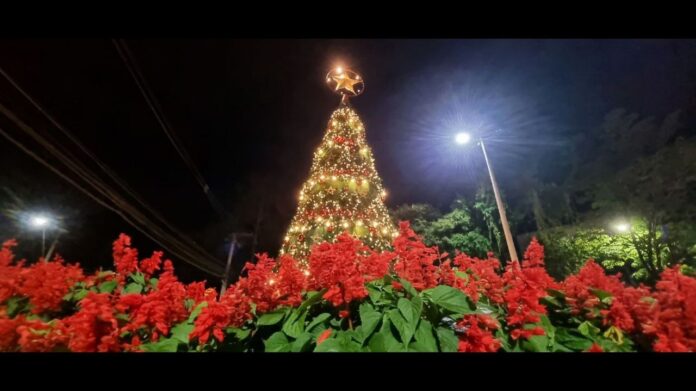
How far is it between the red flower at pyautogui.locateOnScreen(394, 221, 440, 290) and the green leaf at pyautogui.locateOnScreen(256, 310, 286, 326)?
29.2 inches

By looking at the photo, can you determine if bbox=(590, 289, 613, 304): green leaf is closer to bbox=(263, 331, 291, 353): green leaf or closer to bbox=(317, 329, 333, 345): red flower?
bbox=(317, 329, 333, 345): red flower

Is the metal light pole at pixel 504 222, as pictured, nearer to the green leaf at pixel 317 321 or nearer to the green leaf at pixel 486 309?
the green leaf at pixel 486 309

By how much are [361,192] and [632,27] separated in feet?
22.6

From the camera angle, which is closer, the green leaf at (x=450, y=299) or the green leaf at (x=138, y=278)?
the green leaf at (x=450, y=299)

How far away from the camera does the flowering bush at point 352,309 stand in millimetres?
1338

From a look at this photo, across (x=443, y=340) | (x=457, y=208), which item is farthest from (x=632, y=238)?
(x=443, y=340)

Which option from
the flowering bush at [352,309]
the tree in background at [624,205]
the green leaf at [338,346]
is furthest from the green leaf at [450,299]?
the tree in background at [624,205]

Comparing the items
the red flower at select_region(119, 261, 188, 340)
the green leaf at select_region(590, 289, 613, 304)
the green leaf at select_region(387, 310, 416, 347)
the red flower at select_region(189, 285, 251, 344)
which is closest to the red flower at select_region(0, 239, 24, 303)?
the red flower at select_region(119, 261, 188, 340)

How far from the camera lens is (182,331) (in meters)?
1.61

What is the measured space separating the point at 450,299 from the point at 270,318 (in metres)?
0.93

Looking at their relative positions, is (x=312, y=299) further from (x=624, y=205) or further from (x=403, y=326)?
(x=624, y=205)

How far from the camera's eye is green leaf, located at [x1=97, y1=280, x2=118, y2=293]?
1814mm

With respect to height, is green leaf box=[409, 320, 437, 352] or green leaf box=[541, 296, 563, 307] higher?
green leaf box=[541, 296, 563, 307]
